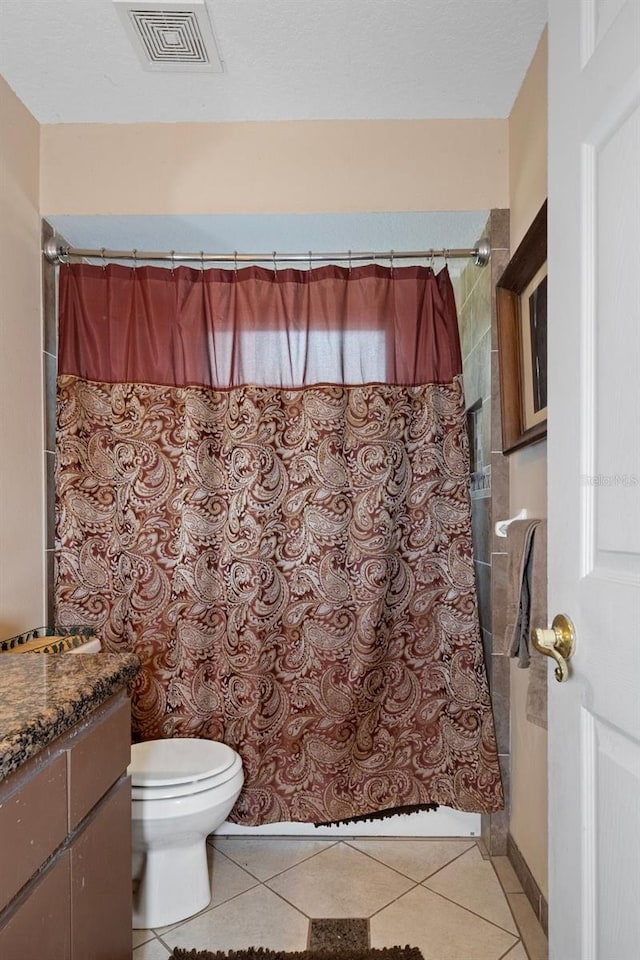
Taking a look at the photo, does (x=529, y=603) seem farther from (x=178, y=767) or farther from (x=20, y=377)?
(x=20, y=377)

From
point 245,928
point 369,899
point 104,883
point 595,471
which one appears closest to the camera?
point 595,471

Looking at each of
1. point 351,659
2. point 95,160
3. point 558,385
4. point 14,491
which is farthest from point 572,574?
point 95,160

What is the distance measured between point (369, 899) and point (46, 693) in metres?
1.36

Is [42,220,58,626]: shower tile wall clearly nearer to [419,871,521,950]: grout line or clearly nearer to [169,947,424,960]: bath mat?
[169,947,424,960]: bath mat

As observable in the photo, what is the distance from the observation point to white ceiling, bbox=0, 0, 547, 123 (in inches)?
65.2

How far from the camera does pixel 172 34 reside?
171 centimetres

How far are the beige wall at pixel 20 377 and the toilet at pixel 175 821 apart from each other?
630 millimetres

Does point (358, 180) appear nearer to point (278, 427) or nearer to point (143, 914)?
point (278, 427)

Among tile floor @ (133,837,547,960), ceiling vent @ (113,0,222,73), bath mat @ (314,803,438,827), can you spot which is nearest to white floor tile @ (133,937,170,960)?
tile floor @ (133,837,547,960)

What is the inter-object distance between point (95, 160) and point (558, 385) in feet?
6.30

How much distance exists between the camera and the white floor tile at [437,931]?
165cm

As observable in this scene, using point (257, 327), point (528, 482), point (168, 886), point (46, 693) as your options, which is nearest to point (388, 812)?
point (168, 886)

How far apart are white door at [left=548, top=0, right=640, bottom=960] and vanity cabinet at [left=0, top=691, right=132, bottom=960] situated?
0.77 m

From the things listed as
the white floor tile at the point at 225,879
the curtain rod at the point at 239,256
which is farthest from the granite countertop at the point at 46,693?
the curtain rod at the point at 239,256
